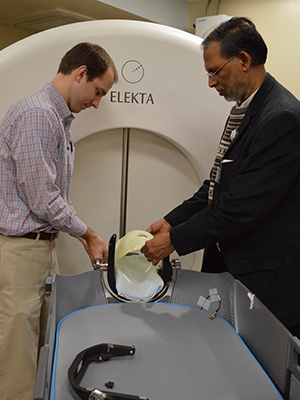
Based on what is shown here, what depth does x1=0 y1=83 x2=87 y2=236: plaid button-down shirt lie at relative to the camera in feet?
4.29

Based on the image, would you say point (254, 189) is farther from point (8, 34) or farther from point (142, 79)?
point (8, 34)

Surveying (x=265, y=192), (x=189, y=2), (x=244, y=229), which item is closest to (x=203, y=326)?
(x=244, y=229)

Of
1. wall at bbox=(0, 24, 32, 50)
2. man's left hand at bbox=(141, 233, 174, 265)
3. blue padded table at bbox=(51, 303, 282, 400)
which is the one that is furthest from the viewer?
wall at bbox=(0, 24, 32, 50)

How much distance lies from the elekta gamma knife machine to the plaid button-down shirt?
0.19m

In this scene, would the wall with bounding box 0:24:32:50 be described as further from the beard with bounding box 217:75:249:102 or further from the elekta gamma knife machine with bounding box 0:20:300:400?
the beard with bounding box 217:75:249:102

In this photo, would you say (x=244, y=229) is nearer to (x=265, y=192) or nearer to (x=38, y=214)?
(x=265, y=192)

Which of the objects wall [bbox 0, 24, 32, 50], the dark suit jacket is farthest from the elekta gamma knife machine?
wall [bbox 0, 24, 32, 50]

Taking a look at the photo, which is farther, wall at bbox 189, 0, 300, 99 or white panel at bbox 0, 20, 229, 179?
wall at bbox 189, 0, 300, 99

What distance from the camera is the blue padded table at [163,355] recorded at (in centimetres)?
84

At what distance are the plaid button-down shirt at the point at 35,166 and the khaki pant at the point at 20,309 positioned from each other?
0.26 ft

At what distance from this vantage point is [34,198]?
133cm

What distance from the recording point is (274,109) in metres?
1.21

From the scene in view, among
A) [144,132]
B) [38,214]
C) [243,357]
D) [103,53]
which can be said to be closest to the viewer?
[243,357]

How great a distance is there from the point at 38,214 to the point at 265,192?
73 cm
